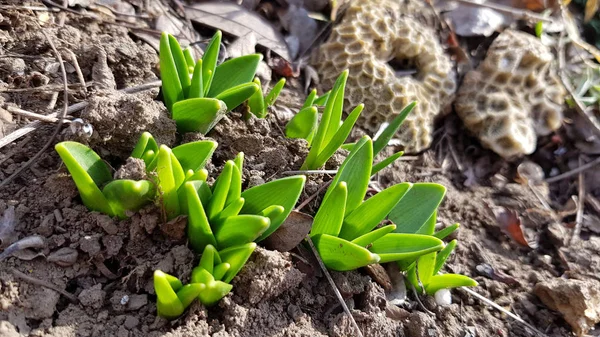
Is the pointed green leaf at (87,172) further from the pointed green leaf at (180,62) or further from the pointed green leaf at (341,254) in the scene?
the pointed green leaf at (341,254)

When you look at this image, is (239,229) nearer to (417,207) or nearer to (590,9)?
(417,207)

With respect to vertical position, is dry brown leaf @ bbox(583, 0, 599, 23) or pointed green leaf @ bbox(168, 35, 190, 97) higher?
pointed green leaf @ bbox(168, 35, 190, 97)

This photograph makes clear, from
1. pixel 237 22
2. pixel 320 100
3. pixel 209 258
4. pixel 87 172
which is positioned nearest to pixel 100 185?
pixel 87 172

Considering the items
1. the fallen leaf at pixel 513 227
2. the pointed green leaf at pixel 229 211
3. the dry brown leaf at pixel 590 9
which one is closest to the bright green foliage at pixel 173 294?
the pointed green leaf at pixel 229 211

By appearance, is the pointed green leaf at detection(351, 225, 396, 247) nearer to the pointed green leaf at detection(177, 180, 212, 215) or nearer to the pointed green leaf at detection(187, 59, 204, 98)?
the pointed green leaf at detection(177, 180, 212, 215)

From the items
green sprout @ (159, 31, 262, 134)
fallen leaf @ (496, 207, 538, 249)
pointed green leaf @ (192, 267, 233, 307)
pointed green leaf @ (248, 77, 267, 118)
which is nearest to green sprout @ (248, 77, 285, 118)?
pointed green leaf @ (248, 77, 267, 118)

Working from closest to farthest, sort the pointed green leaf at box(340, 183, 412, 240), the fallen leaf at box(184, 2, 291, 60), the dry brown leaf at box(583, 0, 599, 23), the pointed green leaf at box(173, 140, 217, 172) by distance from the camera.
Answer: the pointed green leaf at box(173, 140, 217, 172)
the pointed green leaf at box(340, 183, 412, 240)
the fallen leaf at box(184, 2, 291, 60)
the dry brown leaf at box(583, 0, 599, 23)

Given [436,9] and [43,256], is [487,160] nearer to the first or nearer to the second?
[436,9]

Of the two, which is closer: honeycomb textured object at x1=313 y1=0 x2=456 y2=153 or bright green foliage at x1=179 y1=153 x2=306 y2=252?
bright green foliage at x1=179 y1=153 x2=306 y2=252

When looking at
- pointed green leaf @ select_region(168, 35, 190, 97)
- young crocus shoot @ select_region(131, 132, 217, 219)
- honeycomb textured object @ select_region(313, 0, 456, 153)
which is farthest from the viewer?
honeycomb textured object @ select_region(313, 0, 456, 153)

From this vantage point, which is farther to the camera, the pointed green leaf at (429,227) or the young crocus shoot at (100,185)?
the pointed green leaf at (429,227)
